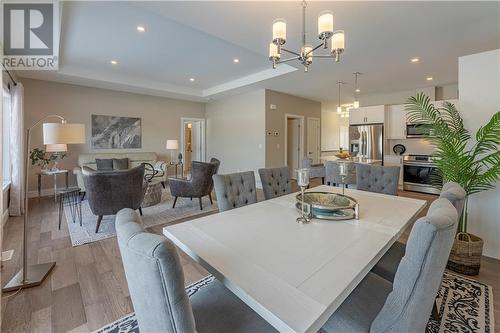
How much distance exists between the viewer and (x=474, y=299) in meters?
1.90

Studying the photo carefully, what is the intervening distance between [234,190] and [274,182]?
625 millimetres

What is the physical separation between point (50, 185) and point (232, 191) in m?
5.78

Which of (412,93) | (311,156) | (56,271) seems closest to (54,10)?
(56,271)

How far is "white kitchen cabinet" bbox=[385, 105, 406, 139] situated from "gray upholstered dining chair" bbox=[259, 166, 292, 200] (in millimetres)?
4769

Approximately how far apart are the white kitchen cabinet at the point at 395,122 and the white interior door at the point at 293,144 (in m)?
2.64

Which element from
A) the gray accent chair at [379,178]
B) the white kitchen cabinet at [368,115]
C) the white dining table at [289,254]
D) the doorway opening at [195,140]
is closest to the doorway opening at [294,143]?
the white kitchen cabinet at [368,115]

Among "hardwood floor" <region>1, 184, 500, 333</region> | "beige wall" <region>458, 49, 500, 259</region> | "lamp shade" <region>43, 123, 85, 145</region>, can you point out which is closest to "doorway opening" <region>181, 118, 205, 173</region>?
"hardwood floor" <region>1, 184, 500, 333</region>

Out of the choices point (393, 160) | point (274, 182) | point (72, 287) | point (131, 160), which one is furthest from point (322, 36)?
point (131, 160)

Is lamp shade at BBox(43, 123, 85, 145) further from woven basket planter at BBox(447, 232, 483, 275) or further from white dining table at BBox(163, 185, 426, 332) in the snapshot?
woven basket planter at BBox(447, 232, 483, 275)

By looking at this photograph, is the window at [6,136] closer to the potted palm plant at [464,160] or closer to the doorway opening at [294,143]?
the potted palm plant at [464,160]

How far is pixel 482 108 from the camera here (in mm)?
2648

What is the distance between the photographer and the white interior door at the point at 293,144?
26.0 feet

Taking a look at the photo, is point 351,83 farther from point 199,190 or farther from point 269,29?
point 199,190

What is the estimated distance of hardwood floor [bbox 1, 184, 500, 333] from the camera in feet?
5.59
